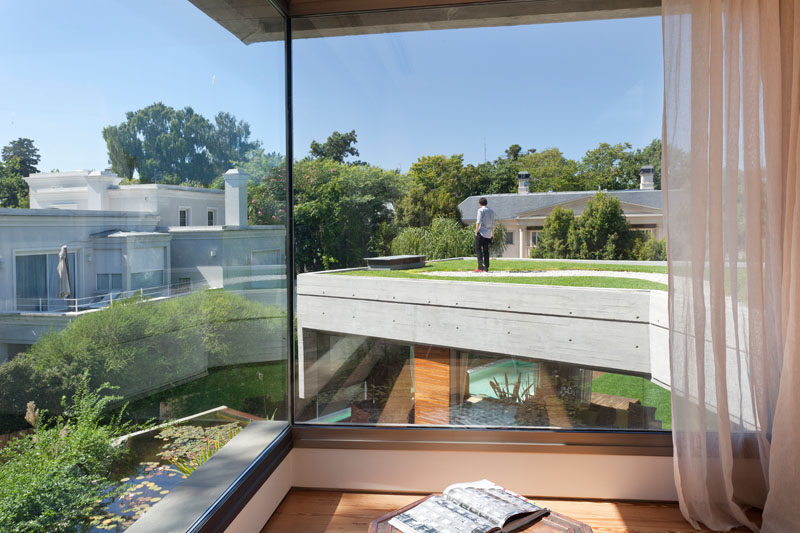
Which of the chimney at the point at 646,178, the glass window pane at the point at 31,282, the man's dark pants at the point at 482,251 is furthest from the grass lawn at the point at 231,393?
the chimney at the point at 646,178

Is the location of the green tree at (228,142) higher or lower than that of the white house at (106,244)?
higher

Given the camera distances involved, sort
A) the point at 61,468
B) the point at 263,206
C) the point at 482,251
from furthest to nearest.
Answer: the point at 482,251, the point at 263,206, the point at 61,468

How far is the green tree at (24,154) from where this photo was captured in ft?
3.57

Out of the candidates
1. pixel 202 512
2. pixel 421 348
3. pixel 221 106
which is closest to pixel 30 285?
pixel 202 512

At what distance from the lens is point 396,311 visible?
2.81 metres

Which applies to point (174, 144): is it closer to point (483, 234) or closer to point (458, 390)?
point (483, 234)

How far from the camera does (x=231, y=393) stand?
2318 millimetres

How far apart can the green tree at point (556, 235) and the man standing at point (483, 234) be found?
24cm

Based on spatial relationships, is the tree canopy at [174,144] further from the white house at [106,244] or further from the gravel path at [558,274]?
the gravel path at [558,274]

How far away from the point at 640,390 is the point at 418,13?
2237 mm

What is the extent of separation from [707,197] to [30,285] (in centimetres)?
242

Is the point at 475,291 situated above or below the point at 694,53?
below

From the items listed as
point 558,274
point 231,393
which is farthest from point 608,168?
point 231,393

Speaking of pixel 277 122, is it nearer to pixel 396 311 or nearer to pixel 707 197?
pixel 396 311
